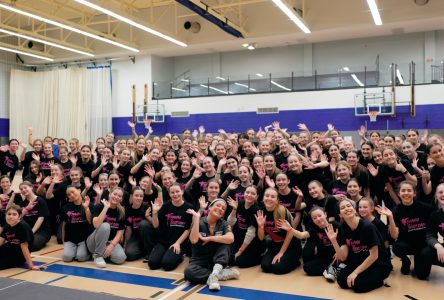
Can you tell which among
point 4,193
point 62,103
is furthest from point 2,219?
point 62,103

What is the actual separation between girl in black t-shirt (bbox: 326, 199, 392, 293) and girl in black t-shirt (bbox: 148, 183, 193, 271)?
2210 millimetres

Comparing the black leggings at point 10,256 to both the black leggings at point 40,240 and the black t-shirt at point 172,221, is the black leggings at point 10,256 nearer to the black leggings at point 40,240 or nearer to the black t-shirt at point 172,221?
the black leggings at point 40,240

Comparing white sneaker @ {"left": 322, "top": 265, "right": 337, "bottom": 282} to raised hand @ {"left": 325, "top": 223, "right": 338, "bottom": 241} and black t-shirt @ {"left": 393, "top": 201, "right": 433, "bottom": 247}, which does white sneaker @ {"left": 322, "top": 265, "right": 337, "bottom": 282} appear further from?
black t-shirt @ {"left": 393, "top": 201, "right": 433, "bottom": 247}

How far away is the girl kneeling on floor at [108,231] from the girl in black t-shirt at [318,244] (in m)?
2.65

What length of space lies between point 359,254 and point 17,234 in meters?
4.94

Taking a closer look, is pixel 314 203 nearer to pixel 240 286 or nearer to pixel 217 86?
pixel 240 286

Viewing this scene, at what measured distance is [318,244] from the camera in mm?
5766

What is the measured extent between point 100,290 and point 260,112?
13115mm

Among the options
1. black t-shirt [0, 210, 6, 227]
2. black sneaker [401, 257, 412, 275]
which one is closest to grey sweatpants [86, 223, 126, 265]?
black t-shirt [0, 210, 6, 227]

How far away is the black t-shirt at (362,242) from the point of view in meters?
4.91

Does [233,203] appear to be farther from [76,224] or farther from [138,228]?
[76,224]

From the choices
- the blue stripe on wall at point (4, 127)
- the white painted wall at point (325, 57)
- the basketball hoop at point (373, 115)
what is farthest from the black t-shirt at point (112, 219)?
the blue stripe on wall at point (4, 127)

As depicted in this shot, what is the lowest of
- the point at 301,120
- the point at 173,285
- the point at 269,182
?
the point at 173,285

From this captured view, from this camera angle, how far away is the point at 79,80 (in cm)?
2055
